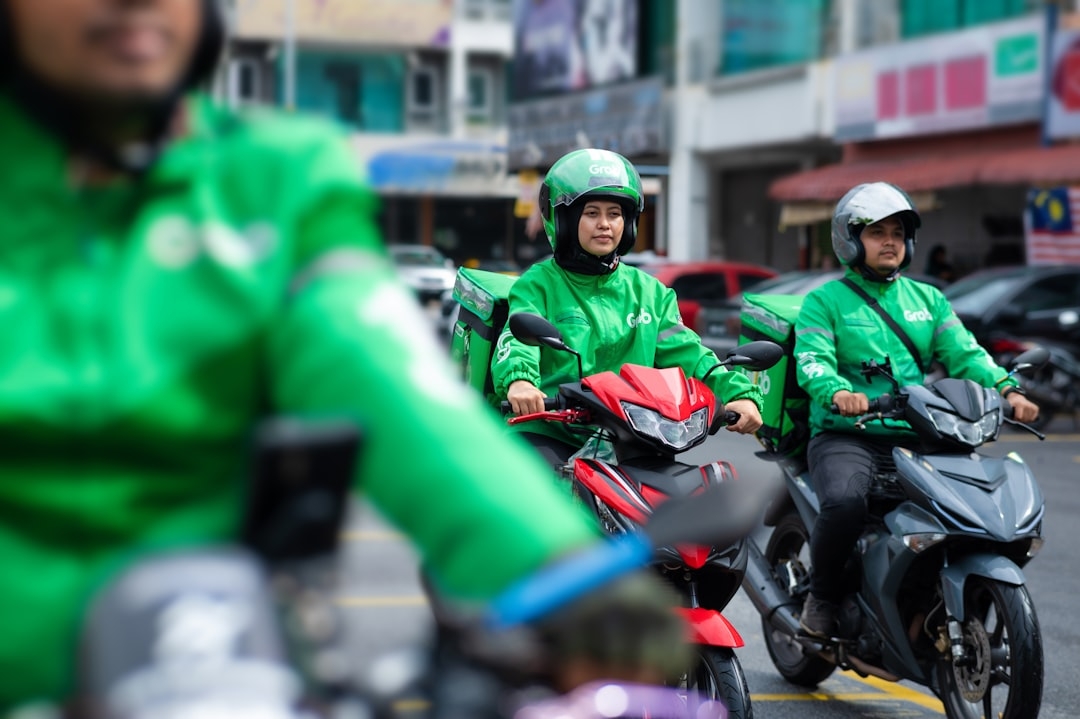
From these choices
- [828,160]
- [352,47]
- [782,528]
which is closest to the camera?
[782,528]

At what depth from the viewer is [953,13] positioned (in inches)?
1054

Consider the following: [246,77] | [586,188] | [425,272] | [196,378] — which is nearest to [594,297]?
[586,188]

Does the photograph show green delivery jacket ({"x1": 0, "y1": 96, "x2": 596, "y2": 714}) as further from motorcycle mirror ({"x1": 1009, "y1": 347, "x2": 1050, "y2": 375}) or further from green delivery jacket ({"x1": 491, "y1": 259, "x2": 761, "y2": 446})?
motorcycle mirror ({"x1": 1009, "y1": 347, "x2": 1050, "y2": 375})

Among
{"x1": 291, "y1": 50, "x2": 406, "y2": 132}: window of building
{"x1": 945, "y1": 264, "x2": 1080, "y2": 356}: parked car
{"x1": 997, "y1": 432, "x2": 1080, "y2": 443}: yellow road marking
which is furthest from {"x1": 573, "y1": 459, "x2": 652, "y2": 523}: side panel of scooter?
{"x1": 291, "y1": 50, "x2": 406, "y2": 132}: window of building

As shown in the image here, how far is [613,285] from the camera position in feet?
17.8

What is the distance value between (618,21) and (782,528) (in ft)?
102

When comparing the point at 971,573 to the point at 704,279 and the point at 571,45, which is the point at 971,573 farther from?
the point at 571,45

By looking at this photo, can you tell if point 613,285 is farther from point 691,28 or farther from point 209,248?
point 691,28

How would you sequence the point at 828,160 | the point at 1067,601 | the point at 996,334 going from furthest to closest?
the point at 828,160, the point at 996,334, the point at 1067,601

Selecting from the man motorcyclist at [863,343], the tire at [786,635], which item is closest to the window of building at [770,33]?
the tire at [786,635]

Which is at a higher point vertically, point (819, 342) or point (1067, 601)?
point (819, 342)

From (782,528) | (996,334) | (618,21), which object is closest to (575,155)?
(782,528)

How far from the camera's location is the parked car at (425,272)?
36875 mm

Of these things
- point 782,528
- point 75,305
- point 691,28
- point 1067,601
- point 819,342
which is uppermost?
point 691,28
